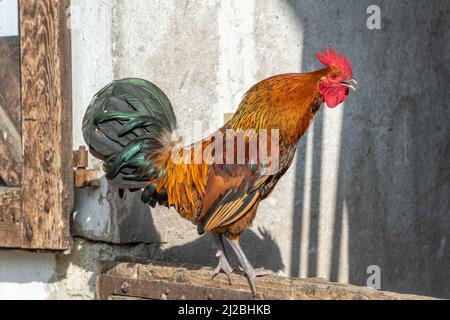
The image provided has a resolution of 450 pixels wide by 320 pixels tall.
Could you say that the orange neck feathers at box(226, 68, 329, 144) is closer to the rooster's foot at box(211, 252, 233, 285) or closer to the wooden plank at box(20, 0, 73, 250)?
the rooster's foot at box(211, 252, 233, 285)

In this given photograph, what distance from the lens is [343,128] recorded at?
4750 millimetres

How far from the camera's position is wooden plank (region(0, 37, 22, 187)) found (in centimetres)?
449

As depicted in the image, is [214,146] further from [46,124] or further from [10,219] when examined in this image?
[10,219]

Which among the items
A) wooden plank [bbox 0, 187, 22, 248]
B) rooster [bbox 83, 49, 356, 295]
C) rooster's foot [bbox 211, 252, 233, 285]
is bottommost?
rooster's foot [bbox 211, 252, 233, 285]

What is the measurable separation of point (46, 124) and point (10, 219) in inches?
21.5

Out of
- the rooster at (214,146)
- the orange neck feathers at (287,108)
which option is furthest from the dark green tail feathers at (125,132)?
the orange neck feathers at (287,108)

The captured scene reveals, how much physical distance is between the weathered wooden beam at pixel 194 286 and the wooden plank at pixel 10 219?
0.49 m

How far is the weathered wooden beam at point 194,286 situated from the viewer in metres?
3.52

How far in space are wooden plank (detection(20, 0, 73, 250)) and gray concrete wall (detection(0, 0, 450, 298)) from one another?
4.8 inches

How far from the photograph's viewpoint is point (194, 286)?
3.95 metres

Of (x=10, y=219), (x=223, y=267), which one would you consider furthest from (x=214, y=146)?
(x=10, y=219)

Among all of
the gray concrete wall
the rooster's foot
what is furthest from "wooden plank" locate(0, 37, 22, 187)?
the rooster's foot

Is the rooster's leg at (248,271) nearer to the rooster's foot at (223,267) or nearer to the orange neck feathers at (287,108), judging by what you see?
the rooster's foot at (223,267)
